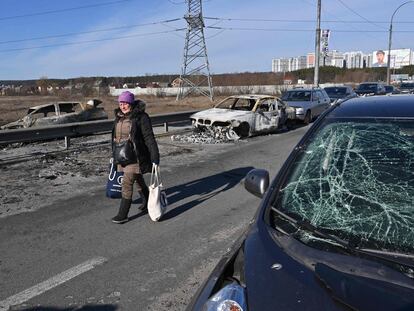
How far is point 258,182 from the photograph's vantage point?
3.30 metres

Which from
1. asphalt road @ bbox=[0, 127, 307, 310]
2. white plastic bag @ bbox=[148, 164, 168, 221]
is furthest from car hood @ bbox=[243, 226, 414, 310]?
white plastic bag @ bbox=[148, 164, 168, 221]

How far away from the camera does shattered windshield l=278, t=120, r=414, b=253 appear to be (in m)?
2.50

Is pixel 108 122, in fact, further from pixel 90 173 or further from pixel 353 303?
pixel 353 303

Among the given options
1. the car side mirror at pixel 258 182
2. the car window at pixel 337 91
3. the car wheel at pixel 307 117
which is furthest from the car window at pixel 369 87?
the car side mirror at pixel 258 182

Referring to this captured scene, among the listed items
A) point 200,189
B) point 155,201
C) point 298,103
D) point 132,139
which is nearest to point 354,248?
point 155,201

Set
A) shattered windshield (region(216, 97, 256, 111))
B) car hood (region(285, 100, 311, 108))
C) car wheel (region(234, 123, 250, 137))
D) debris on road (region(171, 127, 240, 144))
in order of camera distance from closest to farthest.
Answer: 1. debris on road (region(171, 127, 240, 144))
2. car wheel (region(234, 123, 250, 137))
3. shattered windshield (region(216, 97, 256, 111))
4. car hood (region(285, 100, 311, 108))

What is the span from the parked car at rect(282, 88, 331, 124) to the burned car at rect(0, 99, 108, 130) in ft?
27.7

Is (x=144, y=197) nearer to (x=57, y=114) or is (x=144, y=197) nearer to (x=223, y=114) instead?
(x=223, y=114)

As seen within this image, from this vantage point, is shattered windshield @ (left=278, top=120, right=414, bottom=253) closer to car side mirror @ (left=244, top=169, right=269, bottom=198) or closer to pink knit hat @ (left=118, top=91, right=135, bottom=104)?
car side mirror @ (left=244, top=169, right=269, bottom=198)

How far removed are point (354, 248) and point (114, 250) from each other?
3401 mm

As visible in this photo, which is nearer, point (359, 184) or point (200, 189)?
point (359, 184)

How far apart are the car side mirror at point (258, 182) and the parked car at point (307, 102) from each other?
17.2 metres

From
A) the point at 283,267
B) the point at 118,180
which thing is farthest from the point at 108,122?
the point at 283,267

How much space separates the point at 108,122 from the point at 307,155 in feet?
37.4
